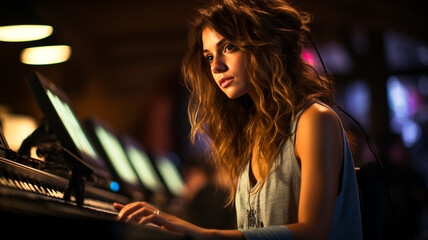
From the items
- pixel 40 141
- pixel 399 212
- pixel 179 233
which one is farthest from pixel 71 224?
pixel 399 212

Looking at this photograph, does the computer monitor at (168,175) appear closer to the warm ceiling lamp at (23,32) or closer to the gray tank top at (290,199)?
the warm ceiling lamp at (23,32)

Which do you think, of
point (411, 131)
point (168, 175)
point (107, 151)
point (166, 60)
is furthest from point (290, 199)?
point (166, 60)

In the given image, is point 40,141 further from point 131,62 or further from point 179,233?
point 131,62

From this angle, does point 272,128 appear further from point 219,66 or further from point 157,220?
point 157,220

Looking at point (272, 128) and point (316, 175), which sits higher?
point (272, 128)

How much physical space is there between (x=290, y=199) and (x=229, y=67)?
0.41 m

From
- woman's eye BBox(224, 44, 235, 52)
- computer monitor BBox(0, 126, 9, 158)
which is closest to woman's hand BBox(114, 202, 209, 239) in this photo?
computer monitor BBox(0, 126, 9, 158)

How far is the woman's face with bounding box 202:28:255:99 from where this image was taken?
1.36 metres

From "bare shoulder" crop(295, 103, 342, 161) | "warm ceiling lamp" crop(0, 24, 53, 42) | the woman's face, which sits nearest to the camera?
"bare shoulder" crop(295, 103, 342, 161)

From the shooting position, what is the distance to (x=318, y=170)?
110cm

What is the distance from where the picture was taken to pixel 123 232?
72 centimetres

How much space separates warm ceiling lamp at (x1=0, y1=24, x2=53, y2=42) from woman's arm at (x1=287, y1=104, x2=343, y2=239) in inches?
101

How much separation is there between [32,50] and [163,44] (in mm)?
4831

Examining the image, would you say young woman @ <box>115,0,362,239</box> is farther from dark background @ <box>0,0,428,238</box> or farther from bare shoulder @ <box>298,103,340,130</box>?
dark background @ <box>0,0,428,238</box>
